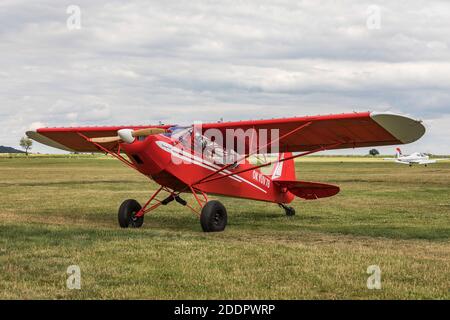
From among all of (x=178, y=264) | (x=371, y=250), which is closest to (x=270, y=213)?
(x=371, y=250)

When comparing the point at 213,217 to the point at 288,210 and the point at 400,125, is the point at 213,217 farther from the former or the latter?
the point at 288,210

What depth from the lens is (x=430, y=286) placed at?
689 centimetres

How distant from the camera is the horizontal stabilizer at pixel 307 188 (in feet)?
52.8

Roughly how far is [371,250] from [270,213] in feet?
25.7

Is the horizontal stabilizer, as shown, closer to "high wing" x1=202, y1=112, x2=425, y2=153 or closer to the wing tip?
"high wing" x1=202, y1=112, x2=425, y2=153

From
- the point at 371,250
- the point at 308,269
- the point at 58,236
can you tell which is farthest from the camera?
the point at 58,236

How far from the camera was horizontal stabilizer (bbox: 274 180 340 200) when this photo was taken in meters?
16.1

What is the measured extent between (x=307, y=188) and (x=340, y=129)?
167 inches

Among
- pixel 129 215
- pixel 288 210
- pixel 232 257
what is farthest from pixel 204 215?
pixel 288 210

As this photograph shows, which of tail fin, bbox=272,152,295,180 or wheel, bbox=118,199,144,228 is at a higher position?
tail fin, bbox=272,152,295,180

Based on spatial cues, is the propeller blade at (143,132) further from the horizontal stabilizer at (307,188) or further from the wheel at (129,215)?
the horizontal stabilizer at (307,188)

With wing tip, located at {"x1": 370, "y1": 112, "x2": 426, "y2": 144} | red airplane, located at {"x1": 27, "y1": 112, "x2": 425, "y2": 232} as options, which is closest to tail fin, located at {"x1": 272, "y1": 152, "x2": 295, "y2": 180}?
red airplane, located at {"x1": 27, "y1": 112, "x2": 425, "y2": 232}

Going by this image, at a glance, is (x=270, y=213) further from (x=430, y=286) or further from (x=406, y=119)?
(x=430, y=286)

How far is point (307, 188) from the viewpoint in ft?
54.3
